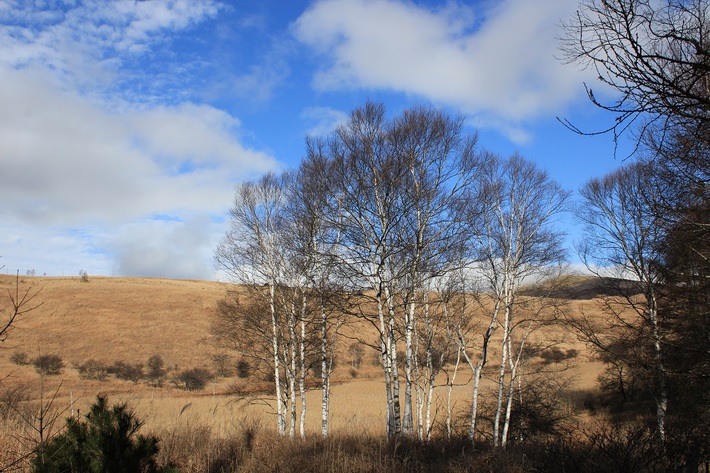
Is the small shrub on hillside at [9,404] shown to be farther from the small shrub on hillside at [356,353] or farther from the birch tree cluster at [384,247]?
the small shrub on hillside at [356,353]

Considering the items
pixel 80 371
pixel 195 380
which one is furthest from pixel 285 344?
pixel 80 371

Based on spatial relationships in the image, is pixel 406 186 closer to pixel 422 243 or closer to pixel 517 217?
pixel 422 243

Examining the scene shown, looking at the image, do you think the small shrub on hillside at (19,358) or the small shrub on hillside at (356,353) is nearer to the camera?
the small shrub on hillside at (19,358)

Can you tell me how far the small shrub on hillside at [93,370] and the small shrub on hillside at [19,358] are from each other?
398 centimetres

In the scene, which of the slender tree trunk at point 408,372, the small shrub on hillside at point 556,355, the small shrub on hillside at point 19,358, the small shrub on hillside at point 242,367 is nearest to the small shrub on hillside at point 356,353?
the small shrub on hillside at point 242,367

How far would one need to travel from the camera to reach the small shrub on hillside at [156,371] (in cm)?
3788

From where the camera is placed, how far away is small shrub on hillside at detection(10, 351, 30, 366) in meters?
36.8

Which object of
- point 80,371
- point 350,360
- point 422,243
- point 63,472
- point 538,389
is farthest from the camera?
point 350,360

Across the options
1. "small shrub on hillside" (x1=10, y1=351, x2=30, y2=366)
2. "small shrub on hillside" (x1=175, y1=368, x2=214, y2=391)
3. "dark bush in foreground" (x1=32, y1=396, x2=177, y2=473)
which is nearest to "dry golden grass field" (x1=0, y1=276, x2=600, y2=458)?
"small shrub on hillside" (x1=10, y1=351, x2=30, y2=366)

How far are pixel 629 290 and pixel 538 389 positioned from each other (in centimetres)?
897

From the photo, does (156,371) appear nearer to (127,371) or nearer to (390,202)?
(127,371)

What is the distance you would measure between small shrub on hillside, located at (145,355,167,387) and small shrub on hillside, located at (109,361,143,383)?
0.79 meters

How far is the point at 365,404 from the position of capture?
2947 centimetres

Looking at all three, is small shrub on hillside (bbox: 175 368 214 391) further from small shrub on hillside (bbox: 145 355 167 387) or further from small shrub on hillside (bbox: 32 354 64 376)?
small shrub on hillside (bbox: 32 354 64 376)
